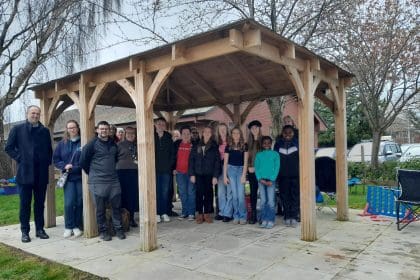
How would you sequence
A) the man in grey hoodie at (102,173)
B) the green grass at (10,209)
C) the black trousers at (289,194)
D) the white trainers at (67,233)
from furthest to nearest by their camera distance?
the green grass at (10,209), the black trousers at (289,194), the white trainers at (67,233), the man in grey hoodie at (102,173)

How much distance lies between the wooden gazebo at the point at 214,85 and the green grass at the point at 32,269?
1.03m

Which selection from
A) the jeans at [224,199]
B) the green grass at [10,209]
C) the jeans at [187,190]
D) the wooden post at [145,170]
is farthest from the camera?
the green grass at [10,209]

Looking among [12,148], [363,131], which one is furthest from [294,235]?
[363,131]

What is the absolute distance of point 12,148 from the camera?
537 centimetres

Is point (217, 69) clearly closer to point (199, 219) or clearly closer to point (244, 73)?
point (244, 73)

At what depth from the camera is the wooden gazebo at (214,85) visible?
444 centimetres

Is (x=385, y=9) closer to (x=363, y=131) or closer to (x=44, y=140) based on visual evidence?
(x=44, y=140)

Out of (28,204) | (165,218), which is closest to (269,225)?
(165,218)

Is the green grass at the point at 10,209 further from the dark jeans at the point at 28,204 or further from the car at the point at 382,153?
the car at the point at 382,153

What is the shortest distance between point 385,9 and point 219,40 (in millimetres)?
9928

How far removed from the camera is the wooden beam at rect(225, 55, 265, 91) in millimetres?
6512

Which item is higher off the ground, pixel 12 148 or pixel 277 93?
pixel 277 93

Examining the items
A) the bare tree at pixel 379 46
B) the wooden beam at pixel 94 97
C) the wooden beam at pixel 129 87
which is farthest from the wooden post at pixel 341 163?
the bare tree at pixel 379 46

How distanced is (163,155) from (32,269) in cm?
282
